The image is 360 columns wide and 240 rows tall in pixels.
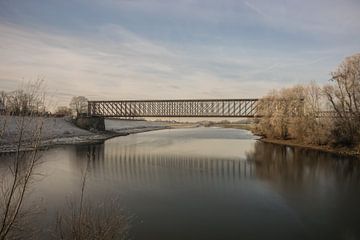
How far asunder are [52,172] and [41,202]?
10280 mm

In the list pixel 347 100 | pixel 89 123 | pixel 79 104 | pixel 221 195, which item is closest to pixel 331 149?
pixel 347 100

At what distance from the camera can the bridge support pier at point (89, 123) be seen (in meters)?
84.9

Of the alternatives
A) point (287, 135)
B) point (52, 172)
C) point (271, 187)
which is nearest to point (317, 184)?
point (271, 187)

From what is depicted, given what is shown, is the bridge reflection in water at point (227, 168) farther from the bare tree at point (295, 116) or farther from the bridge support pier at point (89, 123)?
the bridge support pier at point (89, 123)

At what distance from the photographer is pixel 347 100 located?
4403cm

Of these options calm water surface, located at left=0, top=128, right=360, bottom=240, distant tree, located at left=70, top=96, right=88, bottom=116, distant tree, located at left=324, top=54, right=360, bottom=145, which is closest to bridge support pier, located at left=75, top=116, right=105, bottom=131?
distant tree, located at left=70, top=96, right=88, bottom=116

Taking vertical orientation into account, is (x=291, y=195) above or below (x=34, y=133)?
below

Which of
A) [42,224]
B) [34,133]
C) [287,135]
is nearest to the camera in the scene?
[34,133]

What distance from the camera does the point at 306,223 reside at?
1532 centimetres

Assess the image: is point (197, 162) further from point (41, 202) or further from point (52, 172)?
point (41, 202)

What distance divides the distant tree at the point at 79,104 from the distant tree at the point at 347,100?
7743 centimetres

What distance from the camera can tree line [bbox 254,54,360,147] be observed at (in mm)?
42188

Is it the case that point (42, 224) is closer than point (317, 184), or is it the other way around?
point (42, 224)

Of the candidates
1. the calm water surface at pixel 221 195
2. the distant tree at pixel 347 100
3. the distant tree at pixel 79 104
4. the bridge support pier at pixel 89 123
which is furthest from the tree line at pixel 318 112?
the distant tree at pixel 79 104
